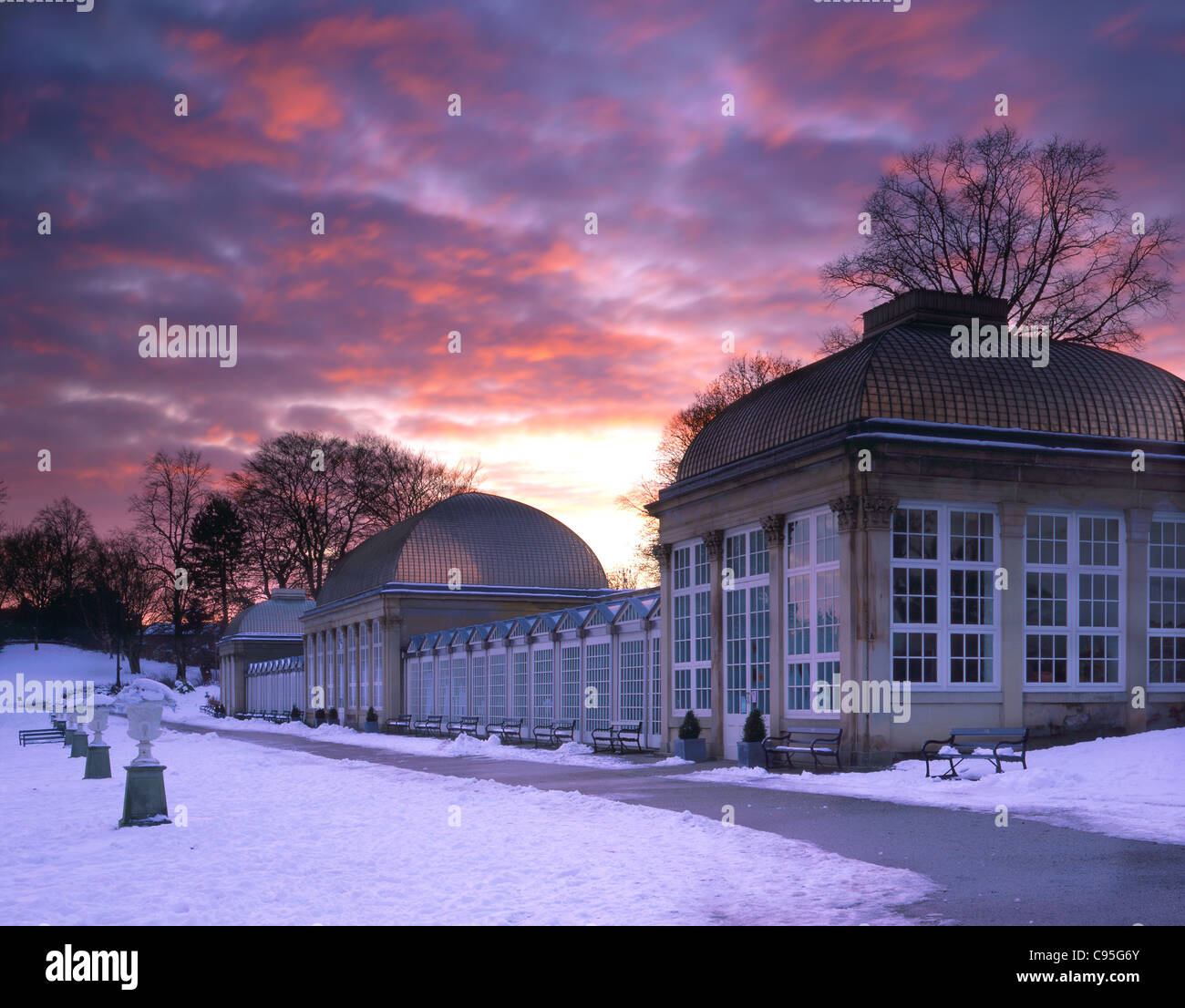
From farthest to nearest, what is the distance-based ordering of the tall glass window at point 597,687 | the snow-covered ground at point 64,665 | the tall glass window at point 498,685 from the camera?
the snow-covered ground at point 64,665, the tall glass window at point 498,685, the tall glass window at point 597,687

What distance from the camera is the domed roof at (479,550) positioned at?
5781 cm

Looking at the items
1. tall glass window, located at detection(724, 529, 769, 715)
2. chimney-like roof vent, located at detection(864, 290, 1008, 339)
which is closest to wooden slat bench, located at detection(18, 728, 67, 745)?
tall glass window, located at detection(724, 529, 769, 715)

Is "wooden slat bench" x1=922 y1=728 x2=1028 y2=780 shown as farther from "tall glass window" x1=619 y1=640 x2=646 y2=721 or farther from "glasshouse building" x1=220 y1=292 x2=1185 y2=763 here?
"tall glass window" x1=619 y1=640 x2=646 y2=721

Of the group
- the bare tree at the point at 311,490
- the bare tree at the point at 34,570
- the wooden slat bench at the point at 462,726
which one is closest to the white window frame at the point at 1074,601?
the wooden slat bench at the point at 462,726

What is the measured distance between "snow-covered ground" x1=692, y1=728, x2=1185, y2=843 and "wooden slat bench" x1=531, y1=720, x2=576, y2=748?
579 inches

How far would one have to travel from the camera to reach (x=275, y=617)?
281 feet

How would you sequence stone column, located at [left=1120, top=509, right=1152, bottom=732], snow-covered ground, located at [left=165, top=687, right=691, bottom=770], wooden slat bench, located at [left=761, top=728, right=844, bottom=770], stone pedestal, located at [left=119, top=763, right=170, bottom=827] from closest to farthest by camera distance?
stone pedestal, located at [left=119, top=763, right=170, bottom=827] < wooden slat bench, located at [left=761, top=728, right=844, bottom=770] < stone column, located at [left=1120, top=509, right=1152, bottom=732] < snow-covered ground, located at [left=165, top=687, right=691, bottom=770]

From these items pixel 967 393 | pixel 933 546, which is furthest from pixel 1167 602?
pixel 967 393

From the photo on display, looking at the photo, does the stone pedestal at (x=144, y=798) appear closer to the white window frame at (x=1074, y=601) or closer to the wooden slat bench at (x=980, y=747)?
the wooden slat bench at (x=980, y=747)

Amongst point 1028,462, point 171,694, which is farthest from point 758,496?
point 171,694

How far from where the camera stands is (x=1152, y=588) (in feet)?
86.3

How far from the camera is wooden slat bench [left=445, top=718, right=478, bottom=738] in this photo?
152 ft

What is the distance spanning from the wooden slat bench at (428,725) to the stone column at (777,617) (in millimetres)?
25059
